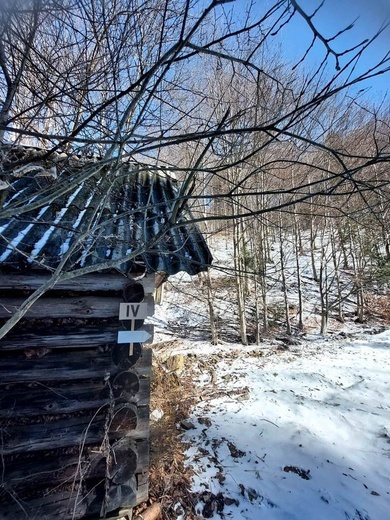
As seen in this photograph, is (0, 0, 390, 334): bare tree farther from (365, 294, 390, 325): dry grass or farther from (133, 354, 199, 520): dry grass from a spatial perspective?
(365, 294, 390, 325): dry grass

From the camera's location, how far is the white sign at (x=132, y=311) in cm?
267

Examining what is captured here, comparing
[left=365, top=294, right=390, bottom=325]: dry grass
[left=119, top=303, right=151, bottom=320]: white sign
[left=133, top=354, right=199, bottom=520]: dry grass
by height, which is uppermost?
[left=365, top=294, right=390, bottom=325]: dry grass

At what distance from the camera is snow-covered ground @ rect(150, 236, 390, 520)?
306cm

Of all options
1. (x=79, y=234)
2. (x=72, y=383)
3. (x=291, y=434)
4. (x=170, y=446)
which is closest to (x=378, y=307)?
(x=291, y=434)

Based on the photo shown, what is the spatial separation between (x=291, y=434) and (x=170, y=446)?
168 cm

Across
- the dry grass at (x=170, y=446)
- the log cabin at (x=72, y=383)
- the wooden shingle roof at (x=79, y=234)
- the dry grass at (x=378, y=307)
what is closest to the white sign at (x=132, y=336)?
the log cabin at (x=72, y=383)

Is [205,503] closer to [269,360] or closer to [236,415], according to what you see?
[236,415]

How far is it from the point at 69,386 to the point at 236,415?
2957 mm

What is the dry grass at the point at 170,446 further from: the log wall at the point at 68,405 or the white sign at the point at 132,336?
the white sign at the point at 132,336

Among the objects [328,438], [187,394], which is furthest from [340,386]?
[187,394]

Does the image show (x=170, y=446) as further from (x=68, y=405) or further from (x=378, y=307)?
(x=378, y=307)

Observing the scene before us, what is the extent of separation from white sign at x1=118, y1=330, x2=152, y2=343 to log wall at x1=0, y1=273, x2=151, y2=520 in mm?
103

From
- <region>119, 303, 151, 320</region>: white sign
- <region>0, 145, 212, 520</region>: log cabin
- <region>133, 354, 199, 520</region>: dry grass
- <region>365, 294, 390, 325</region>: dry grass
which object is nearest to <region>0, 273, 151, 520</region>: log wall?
<region>0, 145, 212, 520</region>: log cabin

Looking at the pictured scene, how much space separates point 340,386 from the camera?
18.5ft
